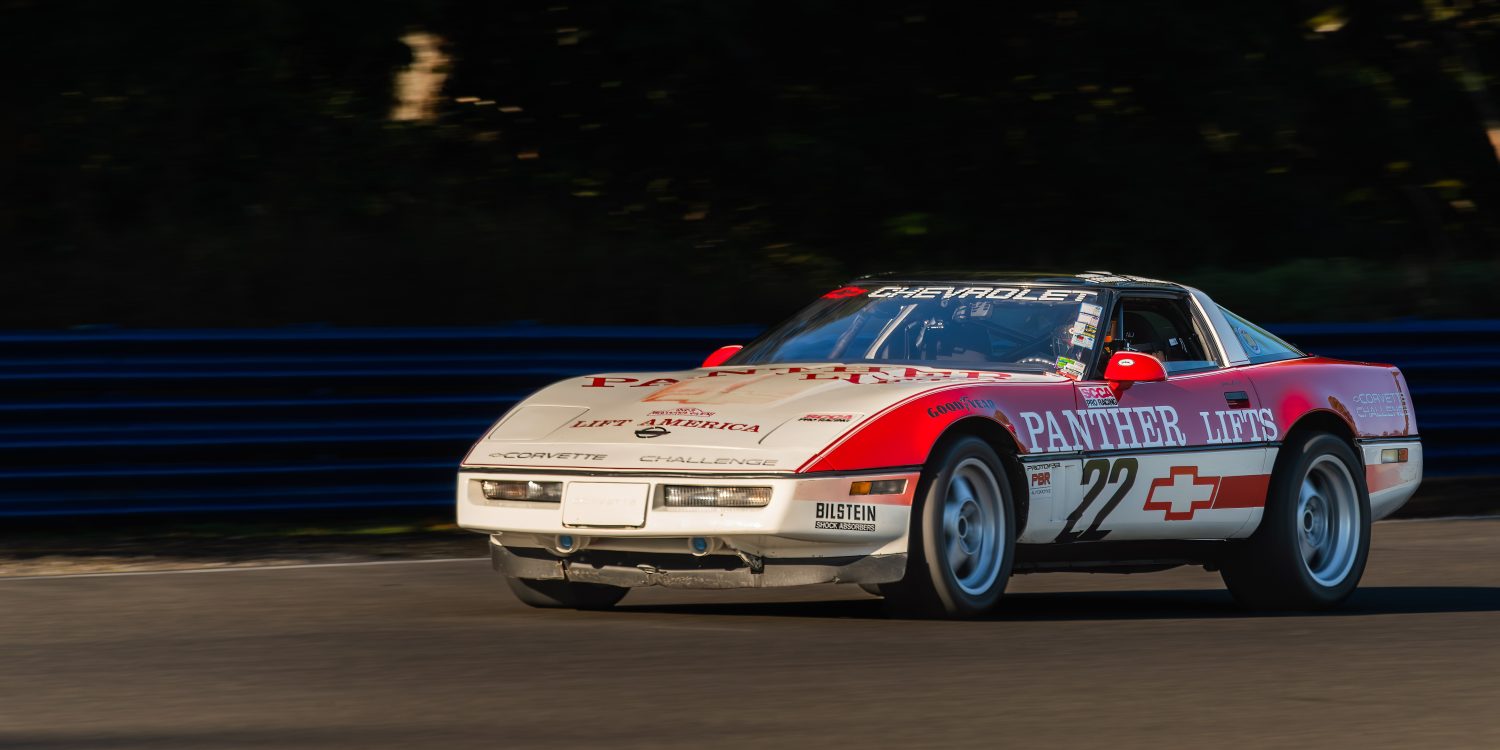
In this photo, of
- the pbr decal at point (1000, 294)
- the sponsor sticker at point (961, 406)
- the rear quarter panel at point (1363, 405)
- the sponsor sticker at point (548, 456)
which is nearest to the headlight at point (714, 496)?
the sponsor sticker at point (548, 456)

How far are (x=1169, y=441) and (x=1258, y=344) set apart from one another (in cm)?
120

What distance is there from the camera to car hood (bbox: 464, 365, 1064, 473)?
8.23 metres

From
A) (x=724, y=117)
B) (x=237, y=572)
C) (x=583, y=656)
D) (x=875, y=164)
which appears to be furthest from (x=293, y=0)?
(x=583, y=656)

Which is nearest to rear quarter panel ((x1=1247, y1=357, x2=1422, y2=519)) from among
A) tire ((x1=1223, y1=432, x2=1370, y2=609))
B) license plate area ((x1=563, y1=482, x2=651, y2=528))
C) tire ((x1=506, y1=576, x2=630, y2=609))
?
tire ((x1=1223, y1=432, x2=1370, y2=609))

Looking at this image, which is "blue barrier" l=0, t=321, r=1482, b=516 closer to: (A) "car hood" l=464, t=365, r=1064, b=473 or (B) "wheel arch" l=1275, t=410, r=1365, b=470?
(A) "car hood" l=464, t=365, r=1064, b=473

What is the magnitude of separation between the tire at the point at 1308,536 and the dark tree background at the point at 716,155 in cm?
574

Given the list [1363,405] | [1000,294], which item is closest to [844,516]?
[1000,294]

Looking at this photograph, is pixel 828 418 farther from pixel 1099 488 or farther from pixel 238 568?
pixel 238 568

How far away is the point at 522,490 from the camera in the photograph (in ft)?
28.1

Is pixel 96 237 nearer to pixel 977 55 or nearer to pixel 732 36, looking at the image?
pixel 732 36

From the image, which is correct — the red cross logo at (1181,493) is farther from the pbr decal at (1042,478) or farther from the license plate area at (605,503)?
the license plate area at (605,503)

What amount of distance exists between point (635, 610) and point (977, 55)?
1217 cm

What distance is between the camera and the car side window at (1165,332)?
982 centimetres

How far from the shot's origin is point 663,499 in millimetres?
8203
